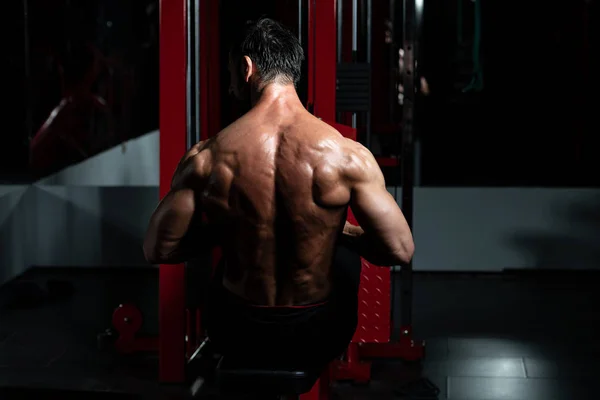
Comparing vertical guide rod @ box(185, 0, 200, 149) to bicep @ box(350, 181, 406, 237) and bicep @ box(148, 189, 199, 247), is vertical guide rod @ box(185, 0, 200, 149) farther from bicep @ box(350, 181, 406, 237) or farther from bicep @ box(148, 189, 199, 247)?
bicep @ box(350, 181, 406, 237)

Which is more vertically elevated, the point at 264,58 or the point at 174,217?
the point at 264,58

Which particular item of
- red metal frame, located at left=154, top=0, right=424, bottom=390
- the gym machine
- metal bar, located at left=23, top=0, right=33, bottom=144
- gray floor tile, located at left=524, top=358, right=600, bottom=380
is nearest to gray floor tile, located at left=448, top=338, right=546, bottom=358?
gray floor tile, located at left=524, top=358, right=600, bottom=380

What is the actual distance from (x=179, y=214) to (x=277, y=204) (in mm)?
234

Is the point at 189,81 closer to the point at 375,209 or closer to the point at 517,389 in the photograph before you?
the point at 375,209

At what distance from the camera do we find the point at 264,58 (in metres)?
2.13

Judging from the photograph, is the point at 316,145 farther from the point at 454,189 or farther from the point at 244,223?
the point at 454,189

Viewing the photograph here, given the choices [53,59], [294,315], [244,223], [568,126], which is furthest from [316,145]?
[568,126]

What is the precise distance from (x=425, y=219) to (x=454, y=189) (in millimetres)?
265

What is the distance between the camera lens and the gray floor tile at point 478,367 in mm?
3674

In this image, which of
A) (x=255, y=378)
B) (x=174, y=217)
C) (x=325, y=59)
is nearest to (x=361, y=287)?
(x=325, y=59)

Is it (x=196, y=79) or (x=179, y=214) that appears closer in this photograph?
(x=179, y=214)

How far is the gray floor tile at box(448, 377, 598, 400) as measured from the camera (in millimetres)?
3395

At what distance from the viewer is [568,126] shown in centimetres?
716

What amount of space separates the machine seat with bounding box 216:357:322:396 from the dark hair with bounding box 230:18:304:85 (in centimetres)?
71
